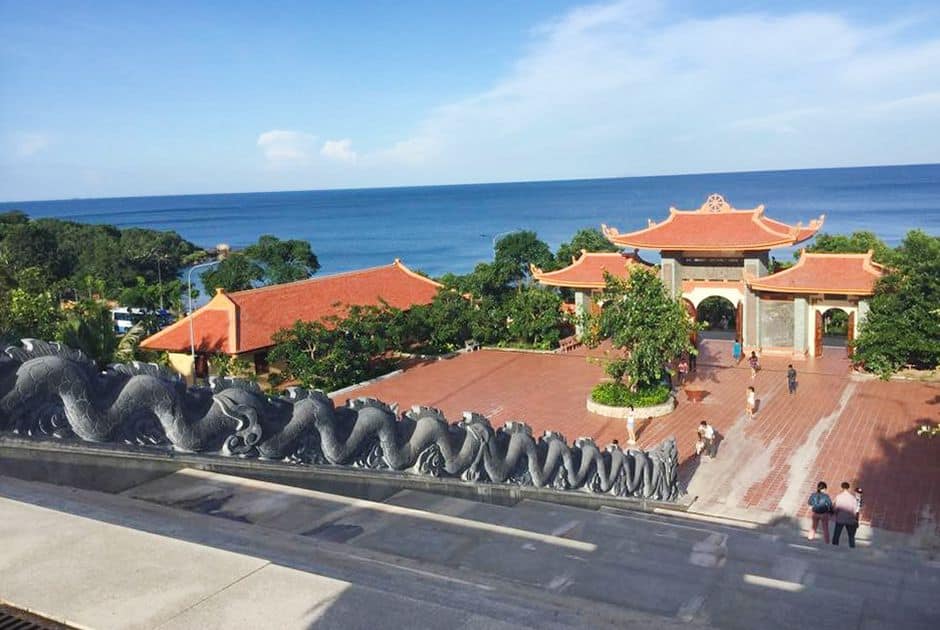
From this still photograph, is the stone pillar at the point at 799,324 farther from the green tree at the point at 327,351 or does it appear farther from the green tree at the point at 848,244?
the green tree at the point at 327,351

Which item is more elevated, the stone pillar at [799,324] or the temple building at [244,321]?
the temple building at [244,321]

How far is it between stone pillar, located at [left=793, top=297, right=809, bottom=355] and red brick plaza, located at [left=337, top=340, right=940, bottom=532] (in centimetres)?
67

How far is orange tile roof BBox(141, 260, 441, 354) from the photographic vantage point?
23.0m

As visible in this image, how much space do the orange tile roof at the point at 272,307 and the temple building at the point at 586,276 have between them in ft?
15.9

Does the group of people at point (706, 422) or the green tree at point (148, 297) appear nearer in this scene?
the group of people at point (706, 422)

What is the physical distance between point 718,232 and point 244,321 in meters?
15.8

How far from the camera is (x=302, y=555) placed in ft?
11.1

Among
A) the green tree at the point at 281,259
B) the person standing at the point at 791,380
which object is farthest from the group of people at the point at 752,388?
the green tree at the point at 281,259

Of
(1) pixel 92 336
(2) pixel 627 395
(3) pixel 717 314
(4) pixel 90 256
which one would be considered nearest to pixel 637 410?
A: (2) pixel 627 395

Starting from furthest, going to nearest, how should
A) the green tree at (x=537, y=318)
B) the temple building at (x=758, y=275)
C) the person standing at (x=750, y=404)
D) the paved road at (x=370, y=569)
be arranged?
the green tree at (x=537, y=318)
the temple building at (x=758, y=275)
the person standing at (x=750, y=404)
the paved road at (x=370, y=569)

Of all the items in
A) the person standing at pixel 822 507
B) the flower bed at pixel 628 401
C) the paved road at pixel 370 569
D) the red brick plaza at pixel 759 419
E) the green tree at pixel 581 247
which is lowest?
the red brick plaza at pixel 759 419

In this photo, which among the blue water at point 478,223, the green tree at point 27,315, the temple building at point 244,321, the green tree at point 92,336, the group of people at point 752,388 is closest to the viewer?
the group of people at point 752,388

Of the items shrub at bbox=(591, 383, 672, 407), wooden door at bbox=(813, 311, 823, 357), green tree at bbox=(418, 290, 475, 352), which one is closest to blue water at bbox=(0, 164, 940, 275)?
green tree at bbox=(418, 290, 475, 352)

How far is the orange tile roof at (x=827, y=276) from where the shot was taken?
2400 centimetres
